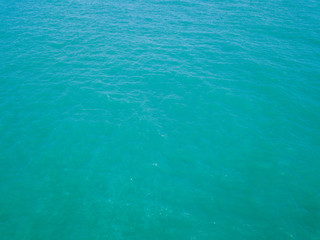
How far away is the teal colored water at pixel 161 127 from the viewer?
173ft

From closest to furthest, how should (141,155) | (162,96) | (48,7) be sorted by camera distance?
(141,155) < (162,96) < (48,7)

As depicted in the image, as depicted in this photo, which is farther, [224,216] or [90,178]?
[90,178]

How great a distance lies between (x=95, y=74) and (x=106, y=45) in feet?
69.7

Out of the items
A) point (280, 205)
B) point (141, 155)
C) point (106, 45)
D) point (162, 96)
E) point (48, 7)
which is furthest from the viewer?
point (48, 7)

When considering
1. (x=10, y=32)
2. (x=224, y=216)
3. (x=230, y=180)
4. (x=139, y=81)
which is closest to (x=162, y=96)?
(x=139, y=81)

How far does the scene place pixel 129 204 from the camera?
181ft

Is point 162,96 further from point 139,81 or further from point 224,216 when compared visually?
point 224,216

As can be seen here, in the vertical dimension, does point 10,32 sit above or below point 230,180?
above

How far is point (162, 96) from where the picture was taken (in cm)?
8088

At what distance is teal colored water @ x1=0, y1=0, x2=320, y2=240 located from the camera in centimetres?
5269

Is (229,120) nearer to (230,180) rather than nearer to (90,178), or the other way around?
(230,180)

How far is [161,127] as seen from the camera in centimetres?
7169

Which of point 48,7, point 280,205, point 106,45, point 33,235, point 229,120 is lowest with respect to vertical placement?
point 33,235

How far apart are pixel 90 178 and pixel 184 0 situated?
123 m
